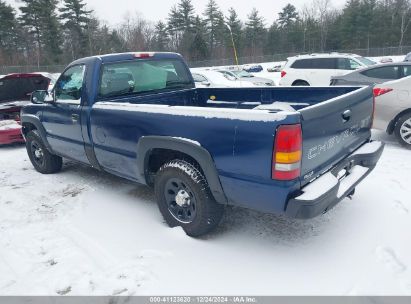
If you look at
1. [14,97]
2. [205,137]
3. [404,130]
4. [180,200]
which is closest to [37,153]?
[14,97]

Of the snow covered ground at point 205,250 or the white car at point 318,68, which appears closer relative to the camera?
the snow covered ground at point 205,250

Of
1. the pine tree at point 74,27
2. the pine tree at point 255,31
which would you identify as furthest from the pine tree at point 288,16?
the pine tree at point 74,27

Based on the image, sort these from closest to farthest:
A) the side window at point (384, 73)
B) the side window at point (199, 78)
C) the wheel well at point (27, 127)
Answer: the wheel well at point (27, 127)
the side window at point (384, 73)
the side window at point (199, 78)

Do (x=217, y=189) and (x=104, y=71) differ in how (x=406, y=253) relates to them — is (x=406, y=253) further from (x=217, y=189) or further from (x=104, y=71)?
(x=104, y=71)

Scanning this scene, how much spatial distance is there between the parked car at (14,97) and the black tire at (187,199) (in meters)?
5.81

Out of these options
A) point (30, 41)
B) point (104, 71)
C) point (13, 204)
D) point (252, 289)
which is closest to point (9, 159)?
point (13, 204)

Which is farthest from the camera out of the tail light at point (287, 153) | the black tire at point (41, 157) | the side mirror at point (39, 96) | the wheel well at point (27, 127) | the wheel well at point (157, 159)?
the wheel well at point (27, 127)

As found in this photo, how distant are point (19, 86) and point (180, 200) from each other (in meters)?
7.07

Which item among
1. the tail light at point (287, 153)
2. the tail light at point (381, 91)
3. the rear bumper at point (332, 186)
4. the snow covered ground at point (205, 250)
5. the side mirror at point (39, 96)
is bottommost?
the snow covered ground at point (205, 250)

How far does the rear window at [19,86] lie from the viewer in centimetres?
862

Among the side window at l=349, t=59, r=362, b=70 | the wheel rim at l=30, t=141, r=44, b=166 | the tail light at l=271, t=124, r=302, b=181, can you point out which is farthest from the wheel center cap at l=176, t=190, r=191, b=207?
the side window at l=349, t=59, r=362, b=70

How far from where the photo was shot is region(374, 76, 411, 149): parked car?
6.20 m

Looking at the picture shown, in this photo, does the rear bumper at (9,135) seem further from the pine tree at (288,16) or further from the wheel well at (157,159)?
the pine tree at (288,16)

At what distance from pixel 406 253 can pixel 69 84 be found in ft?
14.7
